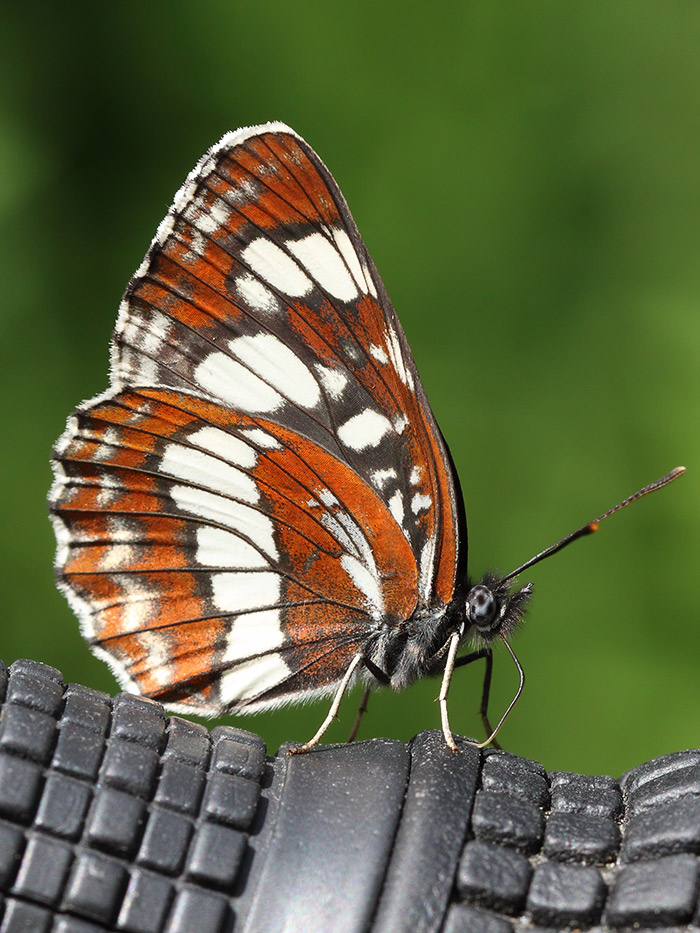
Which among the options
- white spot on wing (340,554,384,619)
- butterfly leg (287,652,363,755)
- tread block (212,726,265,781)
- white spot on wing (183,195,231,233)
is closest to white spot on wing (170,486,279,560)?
white spot on wing (340,554,384,619)

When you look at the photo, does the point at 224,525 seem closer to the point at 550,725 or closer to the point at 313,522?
the point at 313,522

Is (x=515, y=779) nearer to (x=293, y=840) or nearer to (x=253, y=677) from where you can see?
(x=293, y=840)

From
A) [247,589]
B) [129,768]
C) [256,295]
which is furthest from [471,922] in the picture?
[256,295]

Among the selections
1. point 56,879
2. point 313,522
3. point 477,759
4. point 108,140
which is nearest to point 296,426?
point 313,522

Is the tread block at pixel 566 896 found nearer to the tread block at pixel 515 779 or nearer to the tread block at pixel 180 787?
the tread block at pixel 515 779

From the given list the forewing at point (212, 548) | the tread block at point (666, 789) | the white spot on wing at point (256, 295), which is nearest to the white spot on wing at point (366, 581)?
the forewing at point (212, 548)

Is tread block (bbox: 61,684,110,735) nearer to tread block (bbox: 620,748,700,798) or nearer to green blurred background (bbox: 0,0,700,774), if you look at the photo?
tread block (bbox: 620,748,700,798)
